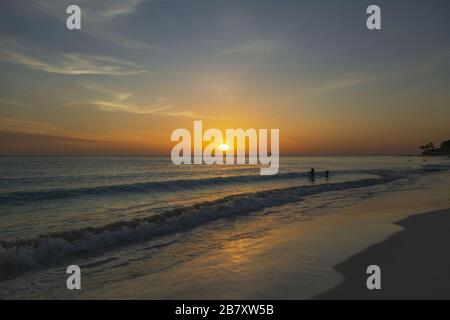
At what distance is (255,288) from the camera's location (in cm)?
639

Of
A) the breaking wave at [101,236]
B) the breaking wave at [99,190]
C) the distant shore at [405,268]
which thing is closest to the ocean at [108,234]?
the breaking wave at [101,236]

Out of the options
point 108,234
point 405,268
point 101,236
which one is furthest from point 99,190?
point 405,268

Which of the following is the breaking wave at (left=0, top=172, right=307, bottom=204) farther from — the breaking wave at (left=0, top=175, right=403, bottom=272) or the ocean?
the breaking wave at (left=0, top=175, right=403, bottom=272)

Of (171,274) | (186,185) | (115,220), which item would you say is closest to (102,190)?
(186,185)

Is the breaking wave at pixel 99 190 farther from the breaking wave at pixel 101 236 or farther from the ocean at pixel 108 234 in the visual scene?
the breaking wave at pixel 101 236

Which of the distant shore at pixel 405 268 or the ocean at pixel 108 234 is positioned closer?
the distant shore at pixel 405 268

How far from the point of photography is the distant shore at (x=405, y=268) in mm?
5906

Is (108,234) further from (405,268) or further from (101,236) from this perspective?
(405,268)

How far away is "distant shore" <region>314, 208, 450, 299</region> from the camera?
5906mm

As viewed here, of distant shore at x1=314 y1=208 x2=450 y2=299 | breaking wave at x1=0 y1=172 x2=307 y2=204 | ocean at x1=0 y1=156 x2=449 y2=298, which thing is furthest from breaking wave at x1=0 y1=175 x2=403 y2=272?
breaking wave at x1=0 y1=172 x2=307 y2=204

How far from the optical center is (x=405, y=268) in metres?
Result: 7.23

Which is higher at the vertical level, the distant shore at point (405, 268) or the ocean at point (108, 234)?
the distant shore at point (405, 268)

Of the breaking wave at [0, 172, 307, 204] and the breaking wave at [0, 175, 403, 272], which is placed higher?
the breaking wave at [0, 172, 307, 204]
